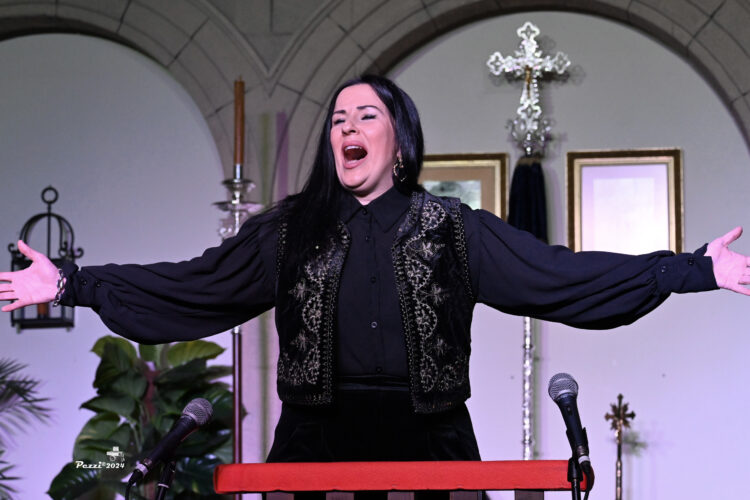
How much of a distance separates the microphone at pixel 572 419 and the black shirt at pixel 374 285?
21.6 inches

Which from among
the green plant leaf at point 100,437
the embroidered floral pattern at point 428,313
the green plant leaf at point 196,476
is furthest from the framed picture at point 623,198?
the embroidered floral pattern at point 428,313

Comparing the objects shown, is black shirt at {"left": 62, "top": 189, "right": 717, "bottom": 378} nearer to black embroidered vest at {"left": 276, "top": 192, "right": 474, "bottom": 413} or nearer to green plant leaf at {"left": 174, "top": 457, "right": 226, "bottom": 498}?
black embroidered vest at {"left": 276, "top": 192, "right": 474, "bottom": 413}

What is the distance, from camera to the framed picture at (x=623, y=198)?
207 inches

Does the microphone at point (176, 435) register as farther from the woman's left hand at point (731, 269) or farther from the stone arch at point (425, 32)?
the stone arch at point (425, 32)

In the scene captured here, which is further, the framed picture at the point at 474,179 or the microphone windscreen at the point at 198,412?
the framed picture at the point at 474,179

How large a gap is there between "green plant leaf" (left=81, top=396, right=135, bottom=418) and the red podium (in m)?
3.05

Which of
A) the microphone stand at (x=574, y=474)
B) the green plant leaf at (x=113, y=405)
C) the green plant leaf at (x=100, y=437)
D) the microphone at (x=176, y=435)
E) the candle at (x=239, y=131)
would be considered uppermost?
the candle at (x=239, y=131)

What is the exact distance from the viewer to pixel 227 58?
18.3ft

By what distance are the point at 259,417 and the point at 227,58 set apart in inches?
67.2

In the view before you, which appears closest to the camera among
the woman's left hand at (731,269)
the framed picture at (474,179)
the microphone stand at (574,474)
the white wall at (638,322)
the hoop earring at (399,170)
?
the microphone stand at (574,474)

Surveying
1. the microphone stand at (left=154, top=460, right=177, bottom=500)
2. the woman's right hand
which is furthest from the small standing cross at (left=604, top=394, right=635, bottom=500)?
the microphone stand at (left=154, top=460, right=177, bottom=500)

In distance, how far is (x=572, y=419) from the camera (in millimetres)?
2188

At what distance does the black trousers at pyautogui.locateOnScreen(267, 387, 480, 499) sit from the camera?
108 inches

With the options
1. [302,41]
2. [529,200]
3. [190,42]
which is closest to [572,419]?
[529,200]
